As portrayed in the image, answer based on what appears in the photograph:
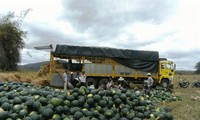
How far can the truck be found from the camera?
22109 millimetres

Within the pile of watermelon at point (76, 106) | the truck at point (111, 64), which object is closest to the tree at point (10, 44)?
the truck at point (111, 64)

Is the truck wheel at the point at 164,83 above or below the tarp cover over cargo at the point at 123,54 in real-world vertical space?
below

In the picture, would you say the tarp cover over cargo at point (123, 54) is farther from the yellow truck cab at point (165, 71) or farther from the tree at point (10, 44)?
the tree at point (10, 44)

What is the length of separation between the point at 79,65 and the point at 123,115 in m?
14.5

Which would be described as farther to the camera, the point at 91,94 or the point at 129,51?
the point at 129,51

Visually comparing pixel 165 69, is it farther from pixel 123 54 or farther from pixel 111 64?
pixel 111 64

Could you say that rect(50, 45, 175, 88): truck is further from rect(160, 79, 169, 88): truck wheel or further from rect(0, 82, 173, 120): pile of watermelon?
rect(0, 82, 173, 120): pile of watermelon

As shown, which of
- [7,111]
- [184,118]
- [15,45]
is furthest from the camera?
[15,45]

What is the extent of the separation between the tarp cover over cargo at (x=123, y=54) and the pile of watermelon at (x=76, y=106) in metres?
13.0

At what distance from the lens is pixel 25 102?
762 centimetres

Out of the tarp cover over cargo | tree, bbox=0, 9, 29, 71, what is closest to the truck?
the tarp cover over cargo

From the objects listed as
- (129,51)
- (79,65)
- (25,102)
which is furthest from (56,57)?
(25,102)

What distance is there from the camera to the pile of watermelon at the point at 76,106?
23.5ft

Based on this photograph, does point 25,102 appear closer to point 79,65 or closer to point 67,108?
point 67,108
